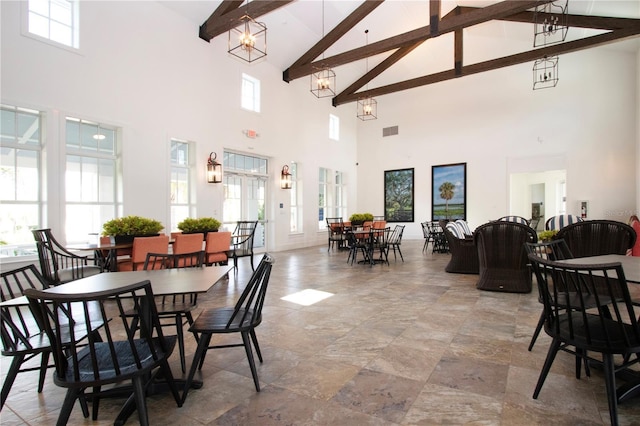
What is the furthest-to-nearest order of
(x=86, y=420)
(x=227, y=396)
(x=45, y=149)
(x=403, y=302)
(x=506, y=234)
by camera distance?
(x=45, y=149)
(x=506, y=234)
(x=403, y=302)
(x=227, y=396)
(x=86, y=420)

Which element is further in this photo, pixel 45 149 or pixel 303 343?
pixel 45 149

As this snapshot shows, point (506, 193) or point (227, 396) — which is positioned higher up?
point (506, 193)

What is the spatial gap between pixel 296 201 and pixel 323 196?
1.60m

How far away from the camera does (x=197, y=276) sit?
2.29 meters

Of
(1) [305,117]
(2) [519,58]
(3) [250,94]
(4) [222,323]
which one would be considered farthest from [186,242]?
(2) [519,58]

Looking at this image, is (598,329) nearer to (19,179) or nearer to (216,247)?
(216,247)

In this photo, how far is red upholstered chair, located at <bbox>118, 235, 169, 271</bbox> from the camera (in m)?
4.30

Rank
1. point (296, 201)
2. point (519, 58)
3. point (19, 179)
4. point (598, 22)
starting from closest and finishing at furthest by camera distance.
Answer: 1. point (19, 179)
2. point (598, 22)
3. point (519, 58)
4. point (296, 201)

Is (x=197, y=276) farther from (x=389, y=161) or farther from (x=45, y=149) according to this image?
(x=389, y=161)

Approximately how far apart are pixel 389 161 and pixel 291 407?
1193 centimetres

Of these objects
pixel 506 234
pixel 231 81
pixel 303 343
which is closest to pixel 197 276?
pixel 303 343

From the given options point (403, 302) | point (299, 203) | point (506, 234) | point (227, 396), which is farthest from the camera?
point (299, 203)

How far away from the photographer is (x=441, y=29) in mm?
7324

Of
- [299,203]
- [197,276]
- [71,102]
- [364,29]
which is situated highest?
[364,29]
